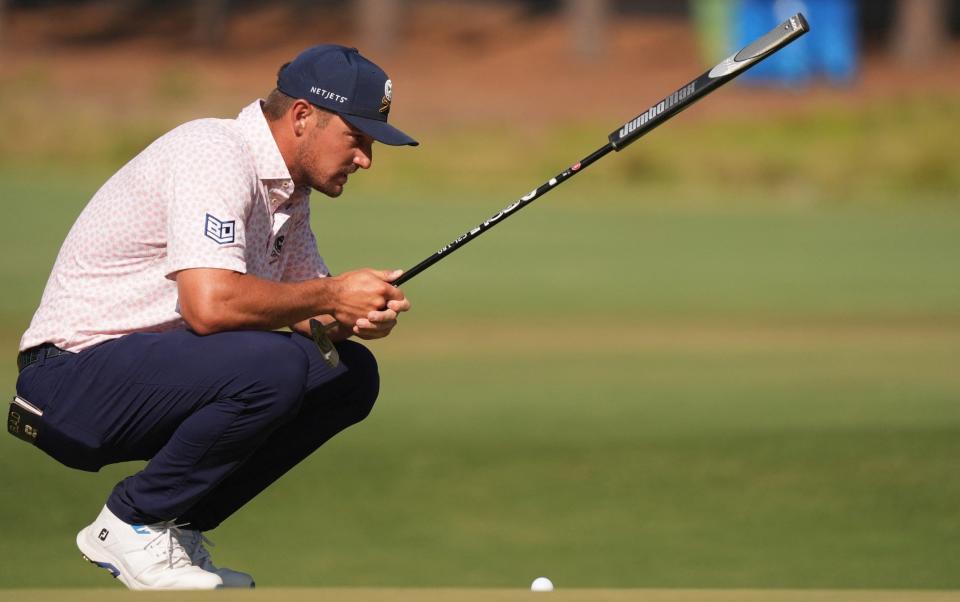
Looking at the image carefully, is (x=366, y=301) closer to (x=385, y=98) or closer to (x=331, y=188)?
(x=331, y=188)

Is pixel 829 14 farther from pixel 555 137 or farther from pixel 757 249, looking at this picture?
pixel 757 249

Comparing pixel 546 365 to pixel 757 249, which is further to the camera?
pixel 757 249

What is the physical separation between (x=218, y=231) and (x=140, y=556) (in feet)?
3.11

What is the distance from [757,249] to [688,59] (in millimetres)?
22118

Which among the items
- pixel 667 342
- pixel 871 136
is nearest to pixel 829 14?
pixel 871 136

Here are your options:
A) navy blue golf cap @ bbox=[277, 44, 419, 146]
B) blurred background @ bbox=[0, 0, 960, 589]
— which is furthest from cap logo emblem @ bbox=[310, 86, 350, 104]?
blurred background @ bbox=[0, 0, 960, 589]

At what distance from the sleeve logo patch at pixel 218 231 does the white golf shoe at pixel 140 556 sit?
87cm

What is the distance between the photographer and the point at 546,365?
10.8 metres

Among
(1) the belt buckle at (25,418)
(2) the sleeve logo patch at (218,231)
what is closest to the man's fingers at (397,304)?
(2) the sleeve logo patch at (218,231)

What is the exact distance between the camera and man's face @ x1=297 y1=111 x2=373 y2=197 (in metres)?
4.64

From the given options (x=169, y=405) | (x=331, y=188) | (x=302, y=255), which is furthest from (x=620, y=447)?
(x=169, y=405)

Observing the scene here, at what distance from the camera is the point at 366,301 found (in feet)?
15.2

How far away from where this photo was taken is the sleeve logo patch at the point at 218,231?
4289mm

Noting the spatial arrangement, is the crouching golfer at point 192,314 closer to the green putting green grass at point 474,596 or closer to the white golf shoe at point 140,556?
the white golf shoe at point 140,556
